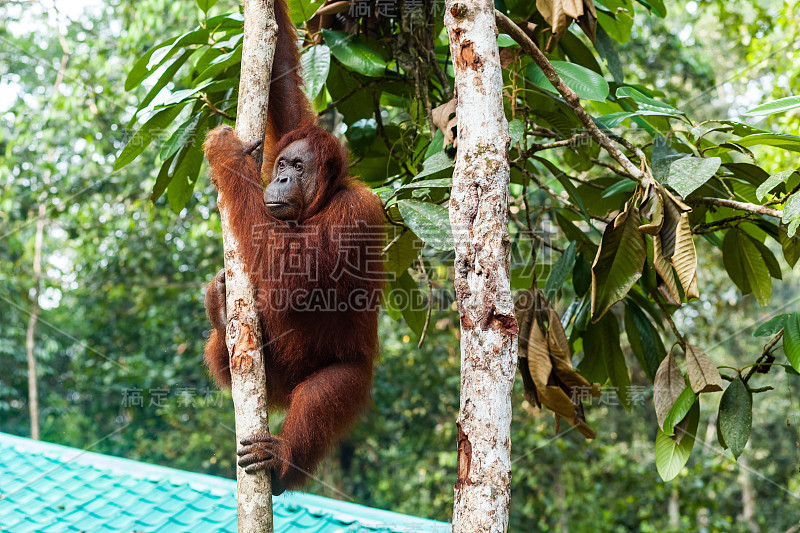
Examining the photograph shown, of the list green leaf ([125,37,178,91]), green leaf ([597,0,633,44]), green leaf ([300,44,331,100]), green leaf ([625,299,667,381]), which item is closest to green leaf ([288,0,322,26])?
green leaf ([300,44,331,100])

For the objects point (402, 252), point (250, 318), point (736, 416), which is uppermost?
point (402, 252)

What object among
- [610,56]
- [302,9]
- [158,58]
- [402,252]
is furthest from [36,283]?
[610,56]

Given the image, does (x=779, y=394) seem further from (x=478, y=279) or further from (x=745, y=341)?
(x=478, y=279)

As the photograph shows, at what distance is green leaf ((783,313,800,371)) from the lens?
2307 mm

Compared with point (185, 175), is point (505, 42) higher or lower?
higher

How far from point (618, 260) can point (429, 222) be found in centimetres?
71

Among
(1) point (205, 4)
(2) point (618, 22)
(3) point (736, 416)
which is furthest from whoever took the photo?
(2) point (618, 22)

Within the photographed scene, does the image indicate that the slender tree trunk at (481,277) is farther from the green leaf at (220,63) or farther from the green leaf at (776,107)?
the green leaf at (220,63)

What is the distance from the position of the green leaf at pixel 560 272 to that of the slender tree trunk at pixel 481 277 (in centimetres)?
107

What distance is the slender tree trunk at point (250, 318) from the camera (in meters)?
2.04

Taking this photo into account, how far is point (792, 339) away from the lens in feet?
7.84

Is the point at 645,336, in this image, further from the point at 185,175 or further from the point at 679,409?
the point at 185,175

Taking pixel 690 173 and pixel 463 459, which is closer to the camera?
pixel 463 459

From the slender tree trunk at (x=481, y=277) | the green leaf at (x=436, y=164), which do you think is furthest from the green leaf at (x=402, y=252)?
the slender tree trunk at (x=481, y=277)
